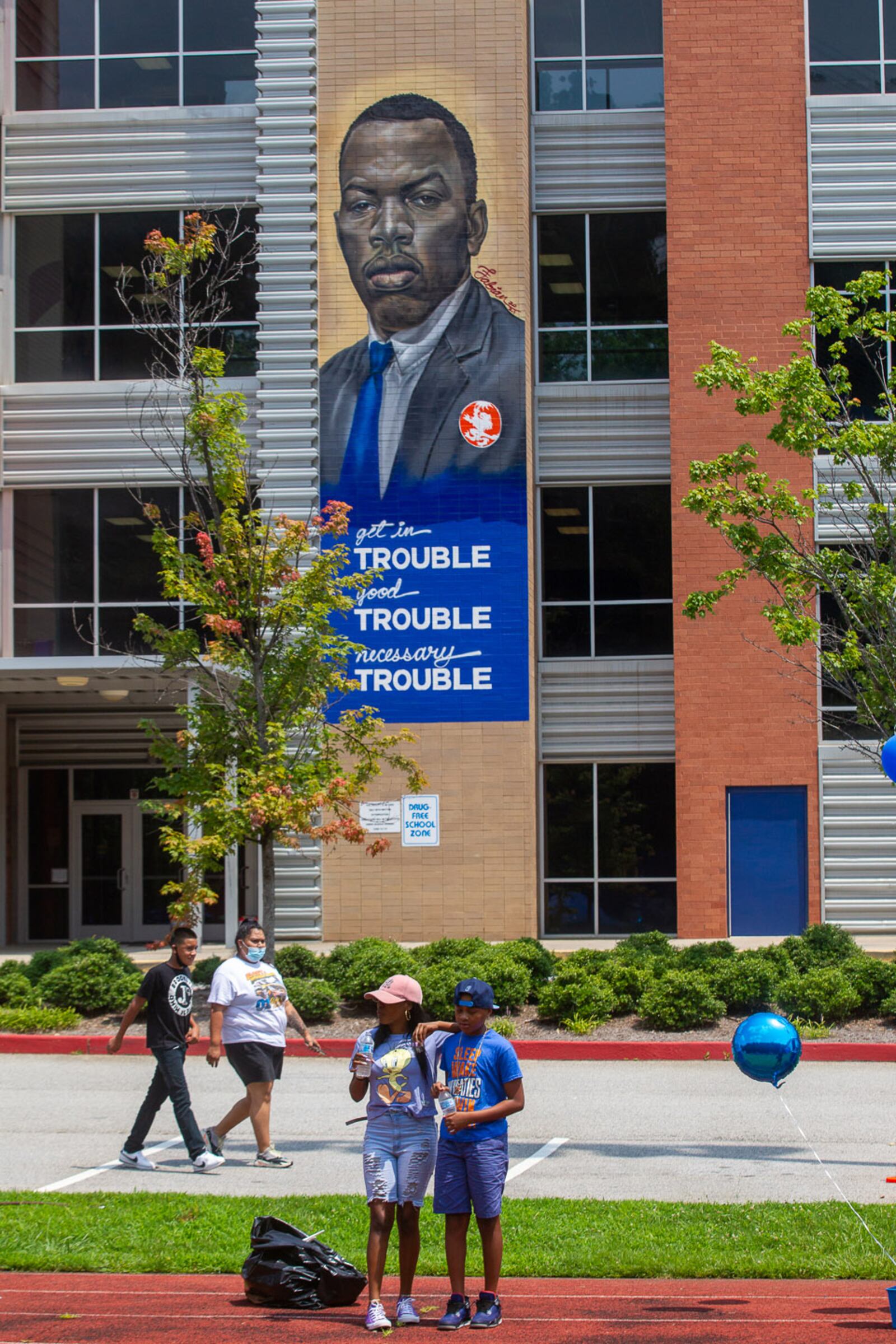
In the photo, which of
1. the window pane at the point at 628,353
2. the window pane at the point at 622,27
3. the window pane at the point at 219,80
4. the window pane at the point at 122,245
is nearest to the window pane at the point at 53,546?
the window pane at the point at 122,245

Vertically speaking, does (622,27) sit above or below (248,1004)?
above

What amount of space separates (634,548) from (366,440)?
449 cm

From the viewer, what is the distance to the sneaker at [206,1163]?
10156mm

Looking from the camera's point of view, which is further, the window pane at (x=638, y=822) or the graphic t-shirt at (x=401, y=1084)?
the window pane at (x=638, y=822)

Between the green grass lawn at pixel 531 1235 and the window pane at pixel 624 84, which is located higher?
the window pane at pixel 624 84

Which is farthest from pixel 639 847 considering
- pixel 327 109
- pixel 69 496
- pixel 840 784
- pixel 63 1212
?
pixel 63 1212

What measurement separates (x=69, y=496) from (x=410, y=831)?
7.61 meters

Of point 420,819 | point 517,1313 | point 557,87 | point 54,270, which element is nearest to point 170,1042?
point 517,1313

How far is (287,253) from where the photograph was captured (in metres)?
23.0

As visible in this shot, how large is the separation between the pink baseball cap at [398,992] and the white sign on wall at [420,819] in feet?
48.0

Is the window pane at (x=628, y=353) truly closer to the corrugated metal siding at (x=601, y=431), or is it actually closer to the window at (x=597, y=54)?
the corrugated metal siding at (x=601, y=431)

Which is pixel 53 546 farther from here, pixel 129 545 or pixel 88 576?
pixel 129 545

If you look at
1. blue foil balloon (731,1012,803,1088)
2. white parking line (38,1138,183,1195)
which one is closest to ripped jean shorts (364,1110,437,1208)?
blue foil balloon (731,1012,803,1088)

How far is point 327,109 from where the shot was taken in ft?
75.9
